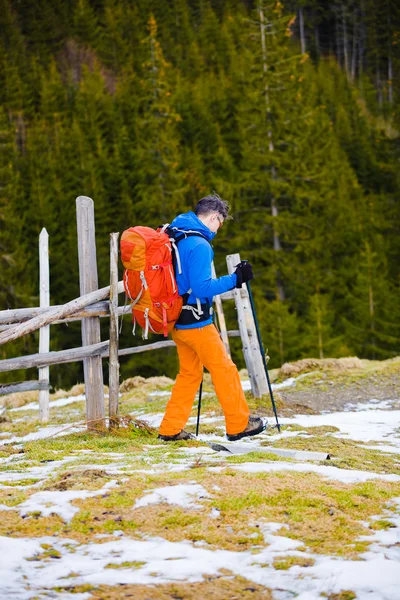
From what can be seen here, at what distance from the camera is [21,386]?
8.27 meters

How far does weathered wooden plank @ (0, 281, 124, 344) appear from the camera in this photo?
5818 millimetres

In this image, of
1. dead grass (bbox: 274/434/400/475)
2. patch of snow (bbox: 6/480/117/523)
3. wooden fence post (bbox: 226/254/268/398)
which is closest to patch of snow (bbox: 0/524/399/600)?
patch of snow (bbox: 6/480/117/523)

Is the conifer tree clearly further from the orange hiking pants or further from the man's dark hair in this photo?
the orange hiking pants

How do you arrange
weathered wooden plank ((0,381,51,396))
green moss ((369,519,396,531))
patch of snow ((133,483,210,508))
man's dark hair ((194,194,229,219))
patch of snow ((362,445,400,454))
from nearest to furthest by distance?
green moss ((369,519,396,531)) < patch of snow ((133,483,210,508)) < man's dark hair ((194,194,229,219)) < patch of snow ((362,445,400,454)) < weathered wooden plank ((0,381,51,396))

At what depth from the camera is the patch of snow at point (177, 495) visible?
3887mm

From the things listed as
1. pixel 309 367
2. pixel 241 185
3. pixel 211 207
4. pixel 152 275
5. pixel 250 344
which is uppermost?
pixel 241 185

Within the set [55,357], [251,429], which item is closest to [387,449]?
[251,429]

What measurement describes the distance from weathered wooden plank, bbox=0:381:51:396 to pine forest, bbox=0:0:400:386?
13.9m

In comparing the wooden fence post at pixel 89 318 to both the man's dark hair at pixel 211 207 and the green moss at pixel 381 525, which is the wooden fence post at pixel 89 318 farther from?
the green moss at pixel 381 525

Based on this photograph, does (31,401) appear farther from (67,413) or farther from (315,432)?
(315,432)

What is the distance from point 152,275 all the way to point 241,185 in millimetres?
22945

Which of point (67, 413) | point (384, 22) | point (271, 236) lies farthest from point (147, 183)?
point (384, 22)

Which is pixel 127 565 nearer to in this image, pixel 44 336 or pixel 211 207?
pixel 211 207

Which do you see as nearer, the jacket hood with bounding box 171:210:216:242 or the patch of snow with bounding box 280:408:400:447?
the jacket hood with bounding box 171:210:216:242
